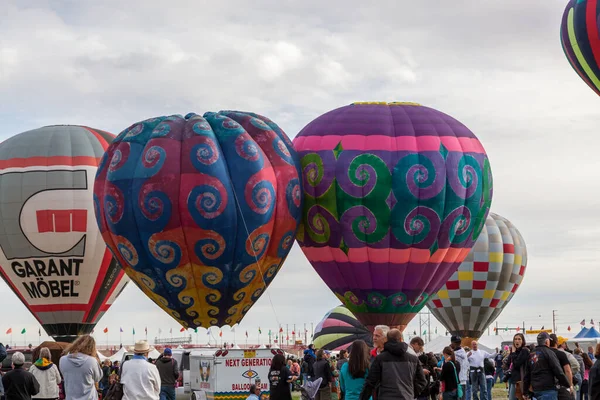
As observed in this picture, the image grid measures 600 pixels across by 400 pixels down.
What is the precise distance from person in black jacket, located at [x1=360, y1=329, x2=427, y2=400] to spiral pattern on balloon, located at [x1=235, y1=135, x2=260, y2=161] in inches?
576

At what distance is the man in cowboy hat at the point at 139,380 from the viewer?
37.7ft

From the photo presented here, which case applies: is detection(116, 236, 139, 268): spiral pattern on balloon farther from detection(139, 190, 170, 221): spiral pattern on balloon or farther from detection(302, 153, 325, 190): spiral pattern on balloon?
detection(302, 153, 325, 190): spiral pattern on balloon

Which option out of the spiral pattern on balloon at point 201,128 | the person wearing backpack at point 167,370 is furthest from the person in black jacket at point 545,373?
the spiral pattern on balloon at point 201,128

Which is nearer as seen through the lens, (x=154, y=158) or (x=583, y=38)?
(x=154, y=158)

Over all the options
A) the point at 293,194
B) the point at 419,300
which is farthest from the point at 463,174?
the point at 293,194

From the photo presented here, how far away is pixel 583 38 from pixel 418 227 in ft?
37.5

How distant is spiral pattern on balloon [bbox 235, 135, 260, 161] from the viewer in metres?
25.4

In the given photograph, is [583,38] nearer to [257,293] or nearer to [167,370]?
[257,293]

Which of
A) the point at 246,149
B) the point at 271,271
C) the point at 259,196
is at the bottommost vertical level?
the point at 271,271

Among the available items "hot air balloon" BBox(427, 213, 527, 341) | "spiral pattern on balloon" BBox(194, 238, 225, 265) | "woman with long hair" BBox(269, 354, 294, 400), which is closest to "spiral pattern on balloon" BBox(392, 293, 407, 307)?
"spiral pattern on balloon" BBox(194, 238, 225, 265)

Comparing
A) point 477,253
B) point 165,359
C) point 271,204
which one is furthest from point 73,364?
point 477,253

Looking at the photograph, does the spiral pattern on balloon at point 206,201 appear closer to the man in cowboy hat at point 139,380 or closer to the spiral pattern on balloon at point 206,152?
the spiral pattern on balloon at point 206,152

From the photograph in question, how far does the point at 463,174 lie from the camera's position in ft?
91.1

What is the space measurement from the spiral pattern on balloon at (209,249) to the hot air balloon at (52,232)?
1045 centimetres
